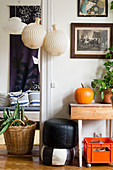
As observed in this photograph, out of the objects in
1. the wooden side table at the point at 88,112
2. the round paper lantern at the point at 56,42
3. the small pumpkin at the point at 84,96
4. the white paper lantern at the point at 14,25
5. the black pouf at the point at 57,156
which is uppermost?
the white paper lantern at the point at 14,25

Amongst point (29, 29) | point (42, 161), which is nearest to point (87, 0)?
point (29, 29)

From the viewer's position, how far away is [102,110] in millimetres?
2994

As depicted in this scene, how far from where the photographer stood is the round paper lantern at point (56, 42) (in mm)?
3110

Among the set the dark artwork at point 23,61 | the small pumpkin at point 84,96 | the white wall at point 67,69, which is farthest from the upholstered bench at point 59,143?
the dark artwork at point 23,61

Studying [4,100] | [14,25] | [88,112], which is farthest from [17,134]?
[4,100]

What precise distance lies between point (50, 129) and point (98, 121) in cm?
89

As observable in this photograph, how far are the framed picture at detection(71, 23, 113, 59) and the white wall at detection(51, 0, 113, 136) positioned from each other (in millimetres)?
79

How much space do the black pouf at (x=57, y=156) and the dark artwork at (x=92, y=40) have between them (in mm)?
1490

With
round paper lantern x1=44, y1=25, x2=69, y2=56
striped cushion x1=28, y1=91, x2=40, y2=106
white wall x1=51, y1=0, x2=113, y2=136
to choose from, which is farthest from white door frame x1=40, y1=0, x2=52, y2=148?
striped cushion x1=28, y1=91, x2=40, y2=106

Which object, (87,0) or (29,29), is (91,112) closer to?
(29,29)

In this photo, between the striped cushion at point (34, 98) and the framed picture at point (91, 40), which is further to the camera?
the striped cushion at point (34, 98)

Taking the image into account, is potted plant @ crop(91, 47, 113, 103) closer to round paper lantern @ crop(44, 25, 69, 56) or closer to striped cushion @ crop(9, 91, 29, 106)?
round paper lantern @ crop(44, 25, 69, 56)

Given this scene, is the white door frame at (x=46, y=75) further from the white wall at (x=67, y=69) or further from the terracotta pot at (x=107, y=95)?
the terracotta pot at (x=107, y=95)

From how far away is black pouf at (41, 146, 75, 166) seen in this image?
2898 millimetres
